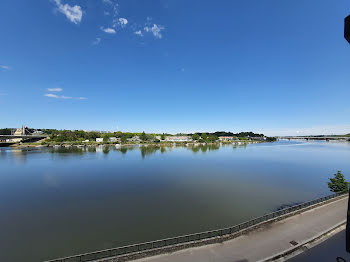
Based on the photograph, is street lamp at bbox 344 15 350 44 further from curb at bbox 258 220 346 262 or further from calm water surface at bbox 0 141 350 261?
calm water surface at bbox 0 141 350 261

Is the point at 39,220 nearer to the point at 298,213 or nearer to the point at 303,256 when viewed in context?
the point at 303,256

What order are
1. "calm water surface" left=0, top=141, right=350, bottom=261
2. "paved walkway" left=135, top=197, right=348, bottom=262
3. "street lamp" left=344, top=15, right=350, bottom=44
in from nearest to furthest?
1. "street lamp" left=344, top=15, right=350, bottom=44
2. "paved walkway" left=135, top=197, right=348, bottom=262
3. "calm water surface" left=0, top=141, right=350, bottom=261

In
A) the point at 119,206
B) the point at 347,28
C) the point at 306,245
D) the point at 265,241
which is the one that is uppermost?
the point at 347,28

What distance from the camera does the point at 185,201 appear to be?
44.0ft

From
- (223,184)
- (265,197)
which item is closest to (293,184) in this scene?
(265,197)

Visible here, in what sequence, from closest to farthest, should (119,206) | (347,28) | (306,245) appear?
(347,28)
(306,245)
(119,206)

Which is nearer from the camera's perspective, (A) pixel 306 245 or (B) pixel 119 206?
(A) pixel 306 245

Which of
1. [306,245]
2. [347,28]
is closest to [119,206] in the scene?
[306,245]

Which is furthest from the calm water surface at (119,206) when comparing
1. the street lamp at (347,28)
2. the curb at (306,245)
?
the street lamp at (347,28)

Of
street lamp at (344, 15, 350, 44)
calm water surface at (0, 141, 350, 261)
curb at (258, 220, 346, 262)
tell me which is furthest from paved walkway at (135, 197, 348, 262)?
street lamp at (344, 15, 350, 44)

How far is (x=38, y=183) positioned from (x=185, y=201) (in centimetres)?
1912

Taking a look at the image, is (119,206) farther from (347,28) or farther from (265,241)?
(347,28)

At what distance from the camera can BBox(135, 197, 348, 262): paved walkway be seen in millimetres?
5746

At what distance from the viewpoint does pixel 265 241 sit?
6.64m
